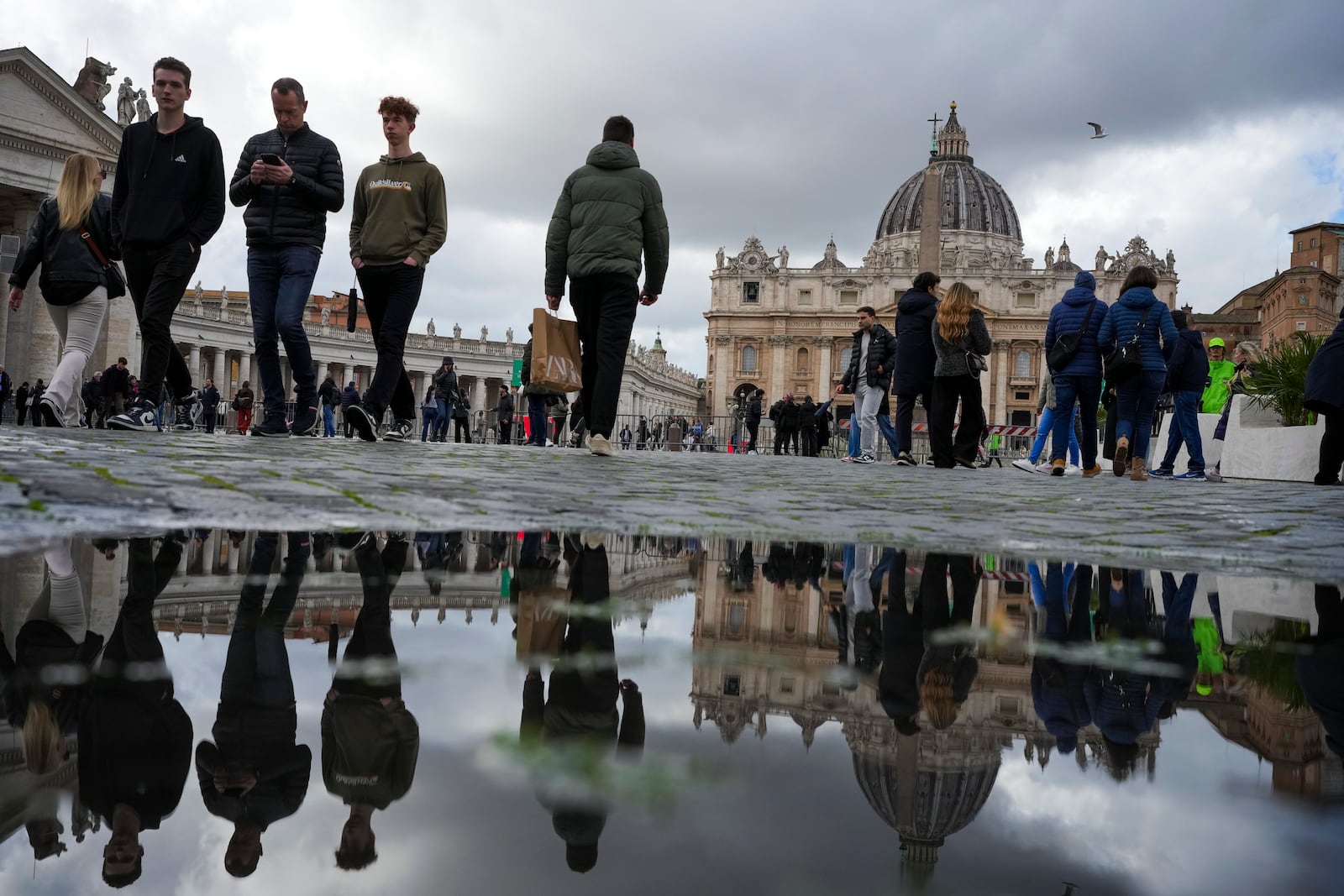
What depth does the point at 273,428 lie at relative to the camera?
25.4 ft

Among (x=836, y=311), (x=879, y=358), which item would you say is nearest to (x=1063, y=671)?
(x=879, y=358)

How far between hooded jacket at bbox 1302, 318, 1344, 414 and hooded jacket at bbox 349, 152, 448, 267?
6.14m

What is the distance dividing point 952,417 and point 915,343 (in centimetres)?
83

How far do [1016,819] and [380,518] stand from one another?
7.78ft

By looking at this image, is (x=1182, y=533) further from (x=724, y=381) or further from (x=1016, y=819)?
(x=724, y=381)

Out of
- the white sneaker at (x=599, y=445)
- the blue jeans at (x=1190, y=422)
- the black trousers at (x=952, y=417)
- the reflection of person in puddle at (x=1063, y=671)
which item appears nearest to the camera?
the reflection of person in puddle at (x=1063, y=671)

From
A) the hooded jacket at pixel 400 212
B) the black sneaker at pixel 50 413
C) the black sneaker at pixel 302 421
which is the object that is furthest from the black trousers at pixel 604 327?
the black sneaker at pixel 50 413

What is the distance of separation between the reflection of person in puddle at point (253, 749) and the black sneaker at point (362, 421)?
Answer: 6242 millimetres

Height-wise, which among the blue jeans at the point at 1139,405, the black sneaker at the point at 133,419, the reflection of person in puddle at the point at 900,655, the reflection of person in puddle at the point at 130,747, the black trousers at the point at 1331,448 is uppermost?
the blue jeans at the point at 1139,405

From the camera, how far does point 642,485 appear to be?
4859 mm

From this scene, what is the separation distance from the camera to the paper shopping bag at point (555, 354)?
7336 mm

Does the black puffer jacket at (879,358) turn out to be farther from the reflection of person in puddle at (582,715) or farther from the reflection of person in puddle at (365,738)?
the reflection of person in puddle at (365,738)

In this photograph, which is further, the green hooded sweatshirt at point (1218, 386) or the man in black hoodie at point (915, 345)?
the green hooded sweatshirt at point (1218, 386)

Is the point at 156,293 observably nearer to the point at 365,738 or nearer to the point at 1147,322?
the point at 365,738
